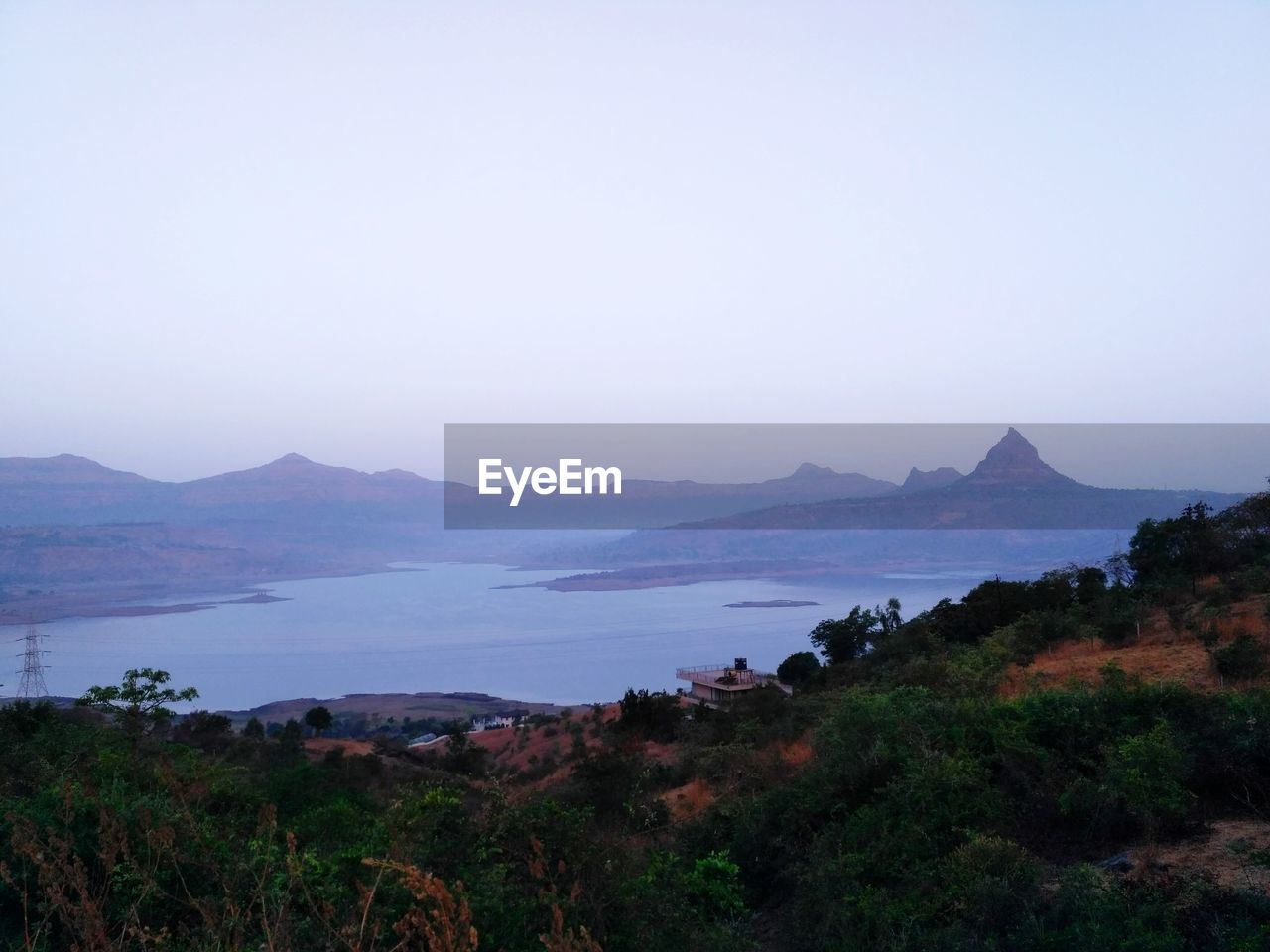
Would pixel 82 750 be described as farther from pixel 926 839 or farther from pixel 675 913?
pixel 926 839

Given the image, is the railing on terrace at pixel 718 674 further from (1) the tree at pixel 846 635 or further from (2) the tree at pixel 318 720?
(2) the tree at pixel 318 720

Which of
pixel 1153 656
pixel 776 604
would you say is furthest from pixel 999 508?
pixel 1153 656

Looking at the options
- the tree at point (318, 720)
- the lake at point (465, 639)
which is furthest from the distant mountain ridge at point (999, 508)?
the tree at point (318, 720)

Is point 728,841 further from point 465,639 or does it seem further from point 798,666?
point 465,639

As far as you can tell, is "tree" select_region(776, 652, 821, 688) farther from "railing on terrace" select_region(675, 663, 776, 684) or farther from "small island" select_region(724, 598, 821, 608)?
"small island" select_region(724, 598, 821, 608)

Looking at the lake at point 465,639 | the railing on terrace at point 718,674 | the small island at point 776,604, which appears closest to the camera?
the railing on terrace at point 718,674

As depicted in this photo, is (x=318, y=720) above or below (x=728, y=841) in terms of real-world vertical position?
below

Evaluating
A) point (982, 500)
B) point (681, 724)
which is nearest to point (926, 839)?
point (681, 724)
